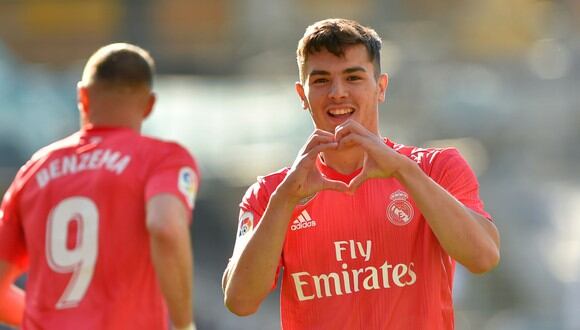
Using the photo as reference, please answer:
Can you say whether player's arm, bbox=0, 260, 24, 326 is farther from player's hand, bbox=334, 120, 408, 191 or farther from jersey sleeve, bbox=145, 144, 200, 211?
player's hand, bbox=334, 120, 408, 191

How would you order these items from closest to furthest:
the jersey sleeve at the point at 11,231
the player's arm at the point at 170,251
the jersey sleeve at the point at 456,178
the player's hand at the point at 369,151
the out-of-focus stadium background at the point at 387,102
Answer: the player's hand at the point at 369,151
the jersey sleeve at the point at 456,178
the player's arm at the point at 170,251
the jersey sleeve at the point at 11,231
the out-of-focus stadium background at the point at 387,102

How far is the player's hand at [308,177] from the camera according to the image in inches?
177

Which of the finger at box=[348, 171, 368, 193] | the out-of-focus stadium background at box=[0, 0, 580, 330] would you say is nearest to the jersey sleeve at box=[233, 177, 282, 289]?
the finger at box=[348, 171, 368, 193]

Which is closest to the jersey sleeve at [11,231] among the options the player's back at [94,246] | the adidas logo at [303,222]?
the player's back at [94,246]

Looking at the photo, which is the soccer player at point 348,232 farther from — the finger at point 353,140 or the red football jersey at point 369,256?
the finger at point 353,140

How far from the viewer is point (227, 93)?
18094mm

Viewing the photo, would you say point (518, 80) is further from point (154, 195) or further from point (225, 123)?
point (154, 195)

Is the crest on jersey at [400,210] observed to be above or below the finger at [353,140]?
below

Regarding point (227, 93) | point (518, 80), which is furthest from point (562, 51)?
point (227, 93)

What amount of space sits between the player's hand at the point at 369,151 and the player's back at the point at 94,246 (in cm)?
116

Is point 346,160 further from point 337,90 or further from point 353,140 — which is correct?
point 353,140

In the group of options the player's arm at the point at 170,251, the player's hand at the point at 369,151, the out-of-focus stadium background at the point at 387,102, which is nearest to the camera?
the player's hand at the point at 369,151

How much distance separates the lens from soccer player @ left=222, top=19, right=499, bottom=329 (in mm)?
4633

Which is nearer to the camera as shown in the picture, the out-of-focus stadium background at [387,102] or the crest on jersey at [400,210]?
the crest on jersey at [400,210]
